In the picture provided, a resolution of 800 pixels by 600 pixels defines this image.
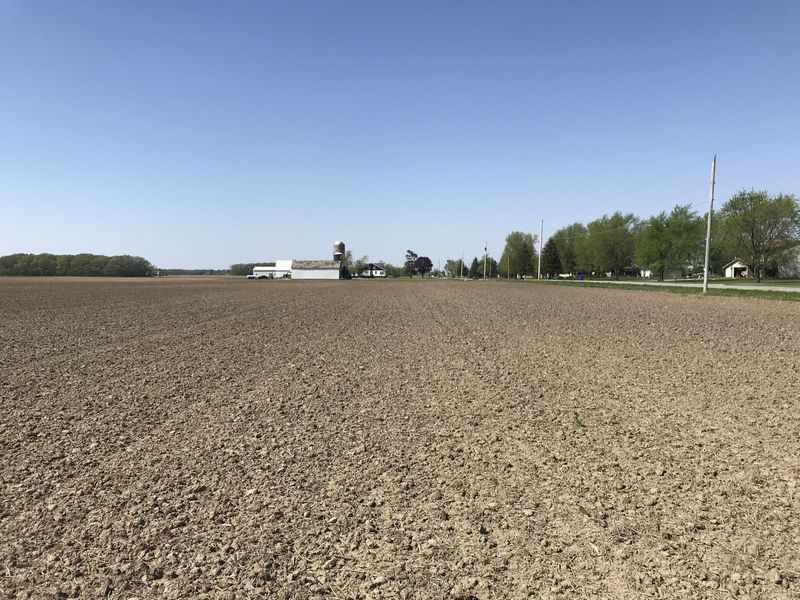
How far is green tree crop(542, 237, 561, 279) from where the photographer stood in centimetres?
12075

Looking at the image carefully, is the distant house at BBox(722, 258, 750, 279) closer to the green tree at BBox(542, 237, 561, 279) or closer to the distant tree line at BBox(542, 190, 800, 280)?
the distant tree line at BBox(542, 190, 800, 280)

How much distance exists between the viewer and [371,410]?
6.34m

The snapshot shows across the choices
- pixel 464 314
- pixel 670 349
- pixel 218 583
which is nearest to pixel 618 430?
pixel 218 583

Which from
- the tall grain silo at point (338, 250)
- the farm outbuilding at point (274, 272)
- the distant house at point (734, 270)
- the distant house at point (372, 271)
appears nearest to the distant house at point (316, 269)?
the farm outbuilding at point (274, 272)

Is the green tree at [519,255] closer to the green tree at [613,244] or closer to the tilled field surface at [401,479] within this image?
the green tree at [613,244]

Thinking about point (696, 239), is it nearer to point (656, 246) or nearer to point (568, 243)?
point (656, 246)

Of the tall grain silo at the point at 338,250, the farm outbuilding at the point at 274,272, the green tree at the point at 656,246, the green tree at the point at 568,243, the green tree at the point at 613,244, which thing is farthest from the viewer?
the tall grain silo at the point at 338,250

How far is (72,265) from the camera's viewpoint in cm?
13962

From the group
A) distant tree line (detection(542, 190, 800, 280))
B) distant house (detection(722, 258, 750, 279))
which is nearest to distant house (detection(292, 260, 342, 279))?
distant tree line (detection(542, 190, 800, 280))

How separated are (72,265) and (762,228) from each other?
156945mm

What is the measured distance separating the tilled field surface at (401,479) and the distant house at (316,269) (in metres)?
134

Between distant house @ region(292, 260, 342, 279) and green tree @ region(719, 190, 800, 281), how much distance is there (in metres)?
100

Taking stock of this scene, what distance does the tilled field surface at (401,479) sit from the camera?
293 cm

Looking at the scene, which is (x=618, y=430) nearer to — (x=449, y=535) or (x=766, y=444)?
(x=766, y=444)
